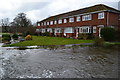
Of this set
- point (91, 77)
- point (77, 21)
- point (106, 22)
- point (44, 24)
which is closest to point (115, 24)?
point (106, 22)

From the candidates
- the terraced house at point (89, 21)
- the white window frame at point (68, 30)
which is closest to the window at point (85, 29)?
the terraced house at point (89, 21)

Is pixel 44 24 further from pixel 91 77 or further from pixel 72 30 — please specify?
pixel 91 77

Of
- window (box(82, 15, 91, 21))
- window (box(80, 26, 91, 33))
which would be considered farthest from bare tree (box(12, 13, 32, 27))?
window (box(82, 15, 91, 21))

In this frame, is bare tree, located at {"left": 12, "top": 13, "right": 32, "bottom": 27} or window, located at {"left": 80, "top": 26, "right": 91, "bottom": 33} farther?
bare tree, located at {"left": 12, "top": 13, "right": 32, "bottom": 27}

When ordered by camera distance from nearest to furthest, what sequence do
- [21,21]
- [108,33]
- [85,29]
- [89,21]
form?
1. [108,33]
2. [89,21]
3. [85,29]
4. [21,21]

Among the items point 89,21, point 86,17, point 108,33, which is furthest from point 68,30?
point 108,33

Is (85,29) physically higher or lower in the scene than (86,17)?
lower

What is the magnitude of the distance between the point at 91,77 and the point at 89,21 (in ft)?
71.0

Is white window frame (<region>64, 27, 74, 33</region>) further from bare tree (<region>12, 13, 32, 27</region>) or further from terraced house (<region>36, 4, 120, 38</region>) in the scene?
bare tree (<region>12, 13, 32, 27</region>)

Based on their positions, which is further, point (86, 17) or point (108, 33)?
point (86, 17)

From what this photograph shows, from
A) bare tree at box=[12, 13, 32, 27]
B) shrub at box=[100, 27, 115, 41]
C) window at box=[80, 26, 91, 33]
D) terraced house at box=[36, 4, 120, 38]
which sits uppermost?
bare tree at box=[12, 13, 32, 27]

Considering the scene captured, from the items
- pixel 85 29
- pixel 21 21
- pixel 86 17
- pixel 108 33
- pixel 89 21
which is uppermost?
pixel 21 21

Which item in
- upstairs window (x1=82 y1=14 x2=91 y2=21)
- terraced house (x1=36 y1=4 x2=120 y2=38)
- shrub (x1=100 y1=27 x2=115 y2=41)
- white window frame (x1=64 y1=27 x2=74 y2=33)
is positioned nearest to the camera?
shrub (x1=100 y1=27 x2=115 y2=41)

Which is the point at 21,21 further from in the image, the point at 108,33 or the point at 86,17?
the point at 108,33
